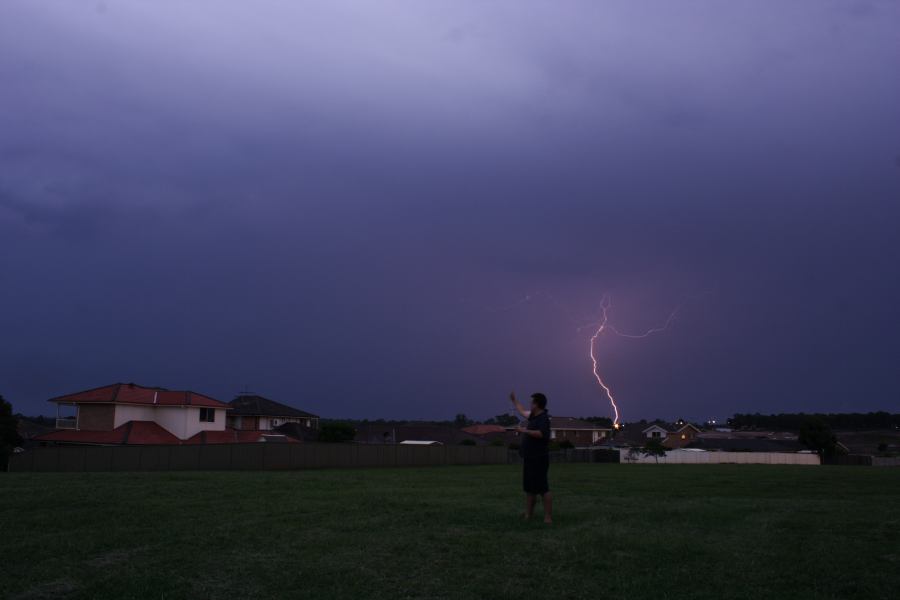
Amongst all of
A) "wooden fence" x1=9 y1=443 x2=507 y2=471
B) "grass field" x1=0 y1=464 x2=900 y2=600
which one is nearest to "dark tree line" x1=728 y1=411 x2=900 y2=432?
"wooden fence" x1=9 y1=443 x2=507 y2=471

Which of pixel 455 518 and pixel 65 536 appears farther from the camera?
pixel 455 518

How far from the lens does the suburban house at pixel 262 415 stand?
7038 cm

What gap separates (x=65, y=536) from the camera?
8914 mm

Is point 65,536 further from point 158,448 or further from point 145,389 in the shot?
point 145,389

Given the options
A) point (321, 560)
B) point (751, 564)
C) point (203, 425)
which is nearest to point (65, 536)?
point (321, 560)

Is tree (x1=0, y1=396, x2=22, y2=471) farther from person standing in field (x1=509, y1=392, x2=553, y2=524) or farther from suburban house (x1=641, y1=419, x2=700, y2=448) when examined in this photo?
suburban house (x1=641, y1=419, x2=700, y2=448)

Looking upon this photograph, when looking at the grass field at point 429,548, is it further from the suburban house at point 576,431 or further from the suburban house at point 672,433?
the suburban house at point 672,433

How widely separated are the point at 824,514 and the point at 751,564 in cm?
493

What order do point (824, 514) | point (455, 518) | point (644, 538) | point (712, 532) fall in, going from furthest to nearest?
point (824, 514) < point (455, 518) < point (712, 532) < point (644, 538)

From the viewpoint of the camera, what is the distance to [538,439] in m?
9.97

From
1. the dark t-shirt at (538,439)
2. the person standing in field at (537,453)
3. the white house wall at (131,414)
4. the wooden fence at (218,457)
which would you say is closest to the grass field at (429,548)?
the person standing in field at (537,453)

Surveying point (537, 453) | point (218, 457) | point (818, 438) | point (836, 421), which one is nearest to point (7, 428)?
point (218, 457)

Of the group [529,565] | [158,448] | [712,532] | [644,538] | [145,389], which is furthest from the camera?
[145,389]

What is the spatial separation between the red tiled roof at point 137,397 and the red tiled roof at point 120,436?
1.75 metres
